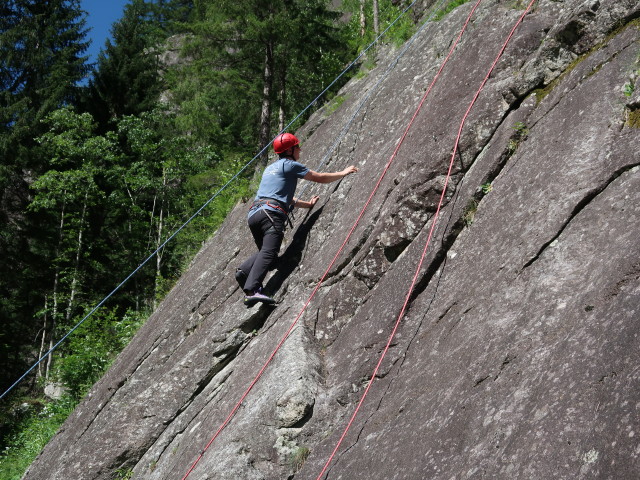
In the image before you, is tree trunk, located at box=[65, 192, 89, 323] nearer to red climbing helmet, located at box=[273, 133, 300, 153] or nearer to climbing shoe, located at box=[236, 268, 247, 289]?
climbing shoe, located at box=[236, 268, 247, 289]

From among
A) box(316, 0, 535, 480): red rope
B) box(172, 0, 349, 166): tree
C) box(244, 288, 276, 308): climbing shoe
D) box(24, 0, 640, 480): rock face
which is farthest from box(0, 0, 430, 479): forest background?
box(316, 0, 535, 480): red rope

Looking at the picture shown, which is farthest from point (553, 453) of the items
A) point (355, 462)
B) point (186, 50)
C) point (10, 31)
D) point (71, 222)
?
point (10, 31)

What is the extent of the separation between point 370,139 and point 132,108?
787 inches

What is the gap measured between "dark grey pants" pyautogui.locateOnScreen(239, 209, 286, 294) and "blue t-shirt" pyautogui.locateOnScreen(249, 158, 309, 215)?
0.39 feet

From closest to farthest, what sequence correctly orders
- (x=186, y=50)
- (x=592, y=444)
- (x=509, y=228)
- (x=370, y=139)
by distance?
1. (x=592, y=444)
2. (x=509, y=228)
3. (x=370, y=139)
4. (x=186, y=50)

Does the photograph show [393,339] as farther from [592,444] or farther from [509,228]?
[592,444]

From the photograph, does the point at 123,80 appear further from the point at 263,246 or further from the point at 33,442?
the point at 263,246

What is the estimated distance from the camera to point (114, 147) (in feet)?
75.4

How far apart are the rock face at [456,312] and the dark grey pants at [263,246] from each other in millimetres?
293

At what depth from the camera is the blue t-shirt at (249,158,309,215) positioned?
689 centimetres

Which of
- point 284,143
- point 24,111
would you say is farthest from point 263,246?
point 24,111

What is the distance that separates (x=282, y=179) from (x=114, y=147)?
1789 cm

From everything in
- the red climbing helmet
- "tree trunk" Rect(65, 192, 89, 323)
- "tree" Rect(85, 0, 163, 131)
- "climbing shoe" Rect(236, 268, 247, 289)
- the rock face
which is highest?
"tree" Rect(85, 0, 163, 131)

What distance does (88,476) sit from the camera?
7.09m
